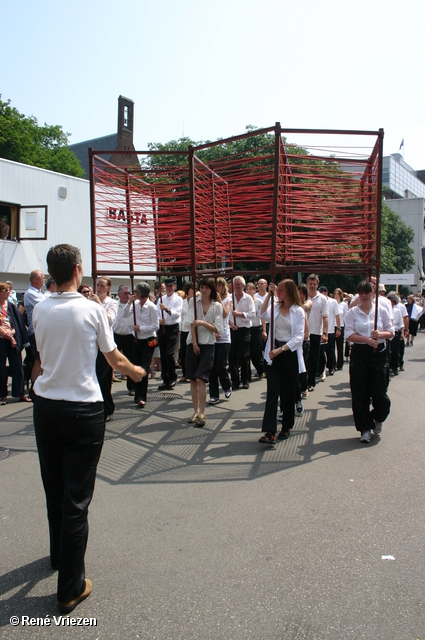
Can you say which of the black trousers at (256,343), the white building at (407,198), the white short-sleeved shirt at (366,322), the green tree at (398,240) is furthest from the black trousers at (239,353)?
the white building at (407,198)

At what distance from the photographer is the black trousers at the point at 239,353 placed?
10109 mm

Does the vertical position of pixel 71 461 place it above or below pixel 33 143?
below

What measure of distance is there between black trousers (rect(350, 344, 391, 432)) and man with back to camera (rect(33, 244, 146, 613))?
13.1 feet

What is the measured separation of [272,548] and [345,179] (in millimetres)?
4722

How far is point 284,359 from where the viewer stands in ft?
21.0

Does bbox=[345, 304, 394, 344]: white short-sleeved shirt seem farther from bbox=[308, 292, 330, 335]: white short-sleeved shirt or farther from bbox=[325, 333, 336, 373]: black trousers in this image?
bbox=[325, 333, 336, 373]: black trousers

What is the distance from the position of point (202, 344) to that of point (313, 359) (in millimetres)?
3164

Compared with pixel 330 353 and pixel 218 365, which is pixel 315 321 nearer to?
pixel 218 365

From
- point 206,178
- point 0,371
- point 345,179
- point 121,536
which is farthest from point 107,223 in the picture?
point 121,536

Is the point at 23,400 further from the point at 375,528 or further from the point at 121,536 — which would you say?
the point at 375,528

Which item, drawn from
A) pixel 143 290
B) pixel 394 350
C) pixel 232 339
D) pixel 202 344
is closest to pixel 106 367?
pixel 202 344

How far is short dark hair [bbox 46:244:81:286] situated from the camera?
126 inches

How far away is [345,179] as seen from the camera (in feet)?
22.2

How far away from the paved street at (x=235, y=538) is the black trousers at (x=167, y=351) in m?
3.10
